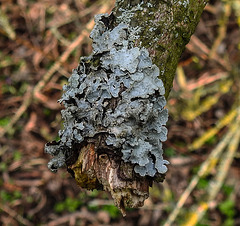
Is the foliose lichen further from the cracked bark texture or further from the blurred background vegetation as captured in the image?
the blurred background vegetation

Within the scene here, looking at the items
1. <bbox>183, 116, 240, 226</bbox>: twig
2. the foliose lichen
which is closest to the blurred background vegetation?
<bbox>183, 116, 240, 226</bbox>: twig

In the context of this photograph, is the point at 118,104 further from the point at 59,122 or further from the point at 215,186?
the point at 59,122

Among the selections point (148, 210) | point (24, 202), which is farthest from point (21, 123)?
point (148, 210)

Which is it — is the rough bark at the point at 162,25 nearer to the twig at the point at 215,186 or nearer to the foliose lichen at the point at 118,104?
the foliose lichen at the point at 118,104

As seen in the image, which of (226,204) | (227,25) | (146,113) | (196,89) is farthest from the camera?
(227,25)

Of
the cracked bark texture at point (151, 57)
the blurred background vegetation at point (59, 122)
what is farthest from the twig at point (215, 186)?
the cracked bark texture at point (151, 57)

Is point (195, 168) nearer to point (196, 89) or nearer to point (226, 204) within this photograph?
point (226, 204)
